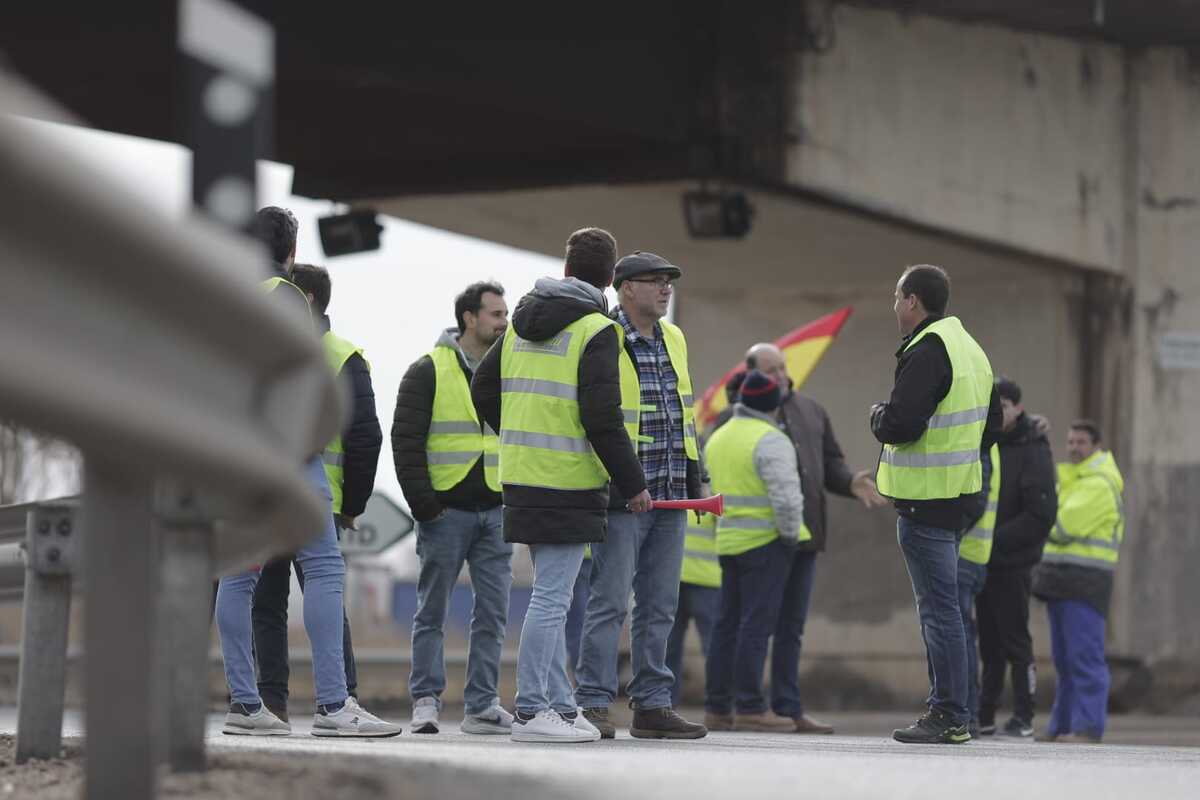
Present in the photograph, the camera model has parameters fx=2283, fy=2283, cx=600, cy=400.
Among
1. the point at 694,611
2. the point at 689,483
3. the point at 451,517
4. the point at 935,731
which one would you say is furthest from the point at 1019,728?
the point at 451,517

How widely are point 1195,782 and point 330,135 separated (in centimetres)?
853

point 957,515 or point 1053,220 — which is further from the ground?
point 1053,220

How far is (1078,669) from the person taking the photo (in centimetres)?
1218

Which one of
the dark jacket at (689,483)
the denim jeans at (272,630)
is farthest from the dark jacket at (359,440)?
the dark jacket at (689,483)

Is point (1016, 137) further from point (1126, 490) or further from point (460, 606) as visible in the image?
point (460, 606)

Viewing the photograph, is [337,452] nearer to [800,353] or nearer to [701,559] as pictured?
[701,559]

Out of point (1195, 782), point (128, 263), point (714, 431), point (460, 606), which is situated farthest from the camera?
point (460, 606)

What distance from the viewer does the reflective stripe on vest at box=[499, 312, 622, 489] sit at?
8.40m

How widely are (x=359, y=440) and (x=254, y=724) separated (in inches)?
46.1

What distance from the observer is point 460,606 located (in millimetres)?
49719

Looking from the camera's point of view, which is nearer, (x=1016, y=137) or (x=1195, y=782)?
(x=1195, y=782)

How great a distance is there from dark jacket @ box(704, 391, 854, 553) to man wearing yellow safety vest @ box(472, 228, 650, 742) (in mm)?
3434

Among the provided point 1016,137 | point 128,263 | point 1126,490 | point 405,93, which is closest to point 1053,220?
point 1016,137

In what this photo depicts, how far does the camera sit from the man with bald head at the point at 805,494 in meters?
11.6
